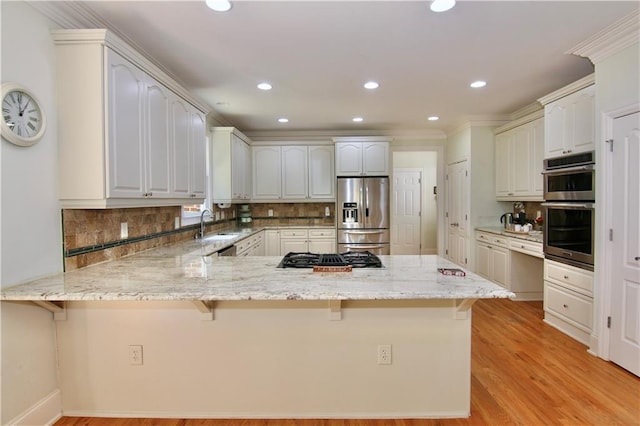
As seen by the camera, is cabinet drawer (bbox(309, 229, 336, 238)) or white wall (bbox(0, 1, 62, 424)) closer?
white wall (bbox(0, 1, 62, 424))

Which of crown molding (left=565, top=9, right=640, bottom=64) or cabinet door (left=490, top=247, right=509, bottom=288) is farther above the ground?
crown molding (left=565, top=9, right=640, bottom=64)

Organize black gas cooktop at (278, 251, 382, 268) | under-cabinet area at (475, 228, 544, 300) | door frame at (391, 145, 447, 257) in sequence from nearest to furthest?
black gas cooktop at (278, 251, 382, 268) < under-cabinet area at (475, 228, 544, 300) < door frame at (391, 145, 447, 257)

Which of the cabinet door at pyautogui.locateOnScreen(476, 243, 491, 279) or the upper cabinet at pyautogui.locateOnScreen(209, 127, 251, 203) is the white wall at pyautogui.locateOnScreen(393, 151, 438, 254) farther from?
the upper cabinet at pyautogui.locateOnScreen(209, 127, 251, 203)

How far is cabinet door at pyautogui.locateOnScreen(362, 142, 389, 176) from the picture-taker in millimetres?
5719

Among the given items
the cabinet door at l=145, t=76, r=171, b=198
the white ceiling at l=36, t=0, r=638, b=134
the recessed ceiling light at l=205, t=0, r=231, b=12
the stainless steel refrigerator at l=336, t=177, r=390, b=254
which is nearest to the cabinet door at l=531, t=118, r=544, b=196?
the white ceiling at l=36, t=0, r=638, b=134

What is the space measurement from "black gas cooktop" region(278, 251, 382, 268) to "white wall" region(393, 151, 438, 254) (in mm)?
5794

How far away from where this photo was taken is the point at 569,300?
3.24 metres

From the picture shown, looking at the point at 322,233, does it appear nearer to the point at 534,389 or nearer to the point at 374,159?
the point at 374,159

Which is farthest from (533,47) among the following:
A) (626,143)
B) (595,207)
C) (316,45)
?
(316,45)

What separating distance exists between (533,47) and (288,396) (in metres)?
3.30

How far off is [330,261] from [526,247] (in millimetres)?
2830

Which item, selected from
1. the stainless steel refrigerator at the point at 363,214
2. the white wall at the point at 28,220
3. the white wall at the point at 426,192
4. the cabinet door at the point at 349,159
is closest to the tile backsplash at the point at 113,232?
the white wall at the point at 28,220

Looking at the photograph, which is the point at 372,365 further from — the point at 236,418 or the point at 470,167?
the point at 470,167

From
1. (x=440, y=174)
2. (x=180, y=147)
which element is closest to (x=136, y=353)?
(x=180, y=147)
